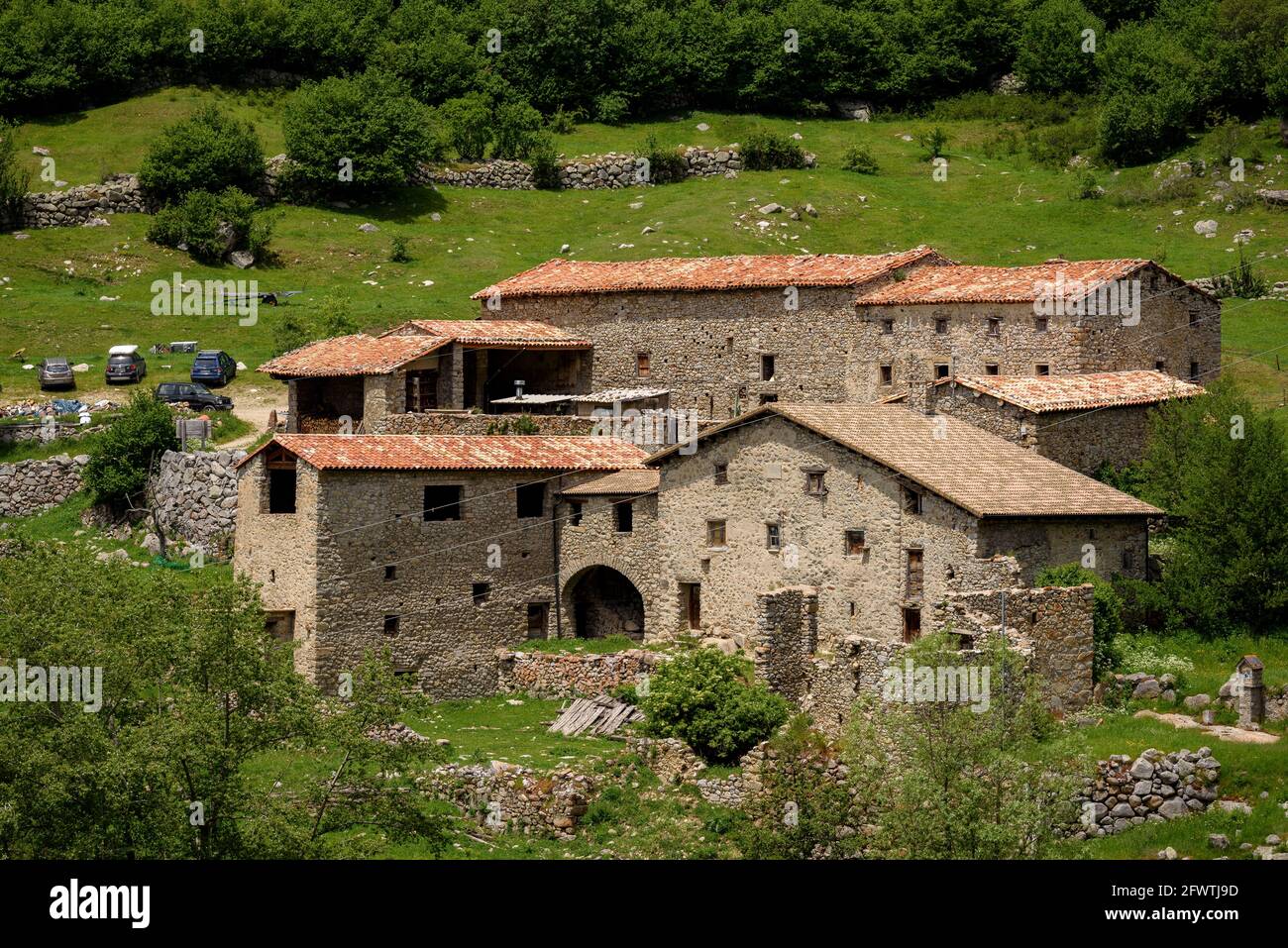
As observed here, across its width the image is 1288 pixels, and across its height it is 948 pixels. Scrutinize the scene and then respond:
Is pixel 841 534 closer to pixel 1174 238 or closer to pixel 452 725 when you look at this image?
pixel 452 725

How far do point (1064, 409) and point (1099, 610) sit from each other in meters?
9.38

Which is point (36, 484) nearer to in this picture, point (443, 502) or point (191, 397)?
point (191, 397)

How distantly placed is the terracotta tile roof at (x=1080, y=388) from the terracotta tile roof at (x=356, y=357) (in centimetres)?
1572

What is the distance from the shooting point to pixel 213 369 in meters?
70.8

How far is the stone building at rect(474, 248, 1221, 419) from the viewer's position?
59.3 metres

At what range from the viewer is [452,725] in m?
49.8

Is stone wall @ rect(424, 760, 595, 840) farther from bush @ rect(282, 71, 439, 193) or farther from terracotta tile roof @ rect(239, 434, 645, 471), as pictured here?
bush @ rect(282, 71, 439, 193)

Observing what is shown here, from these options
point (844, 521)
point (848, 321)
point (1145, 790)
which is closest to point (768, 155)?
point (848, 321)

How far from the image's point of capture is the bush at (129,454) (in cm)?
6350

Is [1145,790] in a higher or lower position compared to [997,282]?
lower

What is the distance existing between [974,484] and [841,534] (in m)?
3.38

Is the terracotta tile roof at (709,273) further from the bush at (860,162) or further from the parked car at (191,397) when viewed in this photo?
the bush at (860,162)

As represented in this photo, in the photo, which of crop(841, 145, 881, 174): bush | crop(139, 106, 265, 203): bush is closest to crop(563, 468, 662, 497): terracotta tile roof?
crop(139, 106, 265, 203): bush
